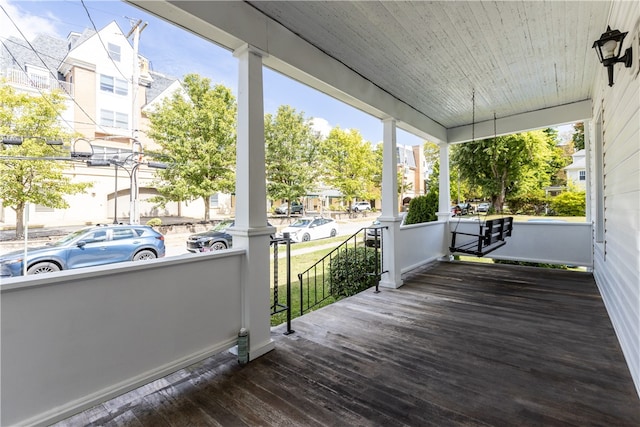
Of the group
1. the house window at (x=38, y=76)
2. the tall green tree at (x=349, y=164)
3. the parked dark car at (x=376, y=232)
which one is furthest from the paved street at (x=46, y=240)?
the tall green tree at (x=349, y=164)

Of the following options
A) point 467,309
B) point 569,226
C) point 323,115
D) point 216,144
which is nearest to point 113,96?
point 216,144

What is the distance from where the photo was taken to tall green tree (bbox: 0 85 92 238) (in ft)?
6.30

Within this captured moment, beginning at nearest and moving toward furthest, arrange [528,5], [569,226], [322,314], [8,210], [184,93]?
[8,210] < [528,5] < [322,314] < [184,93] < [569,226]

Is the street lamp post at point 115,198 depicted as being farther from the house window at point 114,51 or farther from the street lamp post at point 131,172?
the house window at point 114,51

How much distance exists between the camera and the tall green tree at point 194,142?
339 centimetres

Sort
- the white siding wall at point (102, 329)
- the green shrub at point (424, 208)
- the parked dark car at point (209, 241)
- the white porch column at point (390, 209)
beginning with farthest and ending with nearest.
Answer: the green shrub at point (424, 208) → the white porch column at point (390, 209) → the parked dark car at point (209, 241) → the white siding wall at point (102, 329)

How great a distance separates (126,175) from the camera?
2617mm

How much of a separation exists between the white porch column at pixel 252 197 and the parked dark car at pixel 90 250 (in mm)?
714

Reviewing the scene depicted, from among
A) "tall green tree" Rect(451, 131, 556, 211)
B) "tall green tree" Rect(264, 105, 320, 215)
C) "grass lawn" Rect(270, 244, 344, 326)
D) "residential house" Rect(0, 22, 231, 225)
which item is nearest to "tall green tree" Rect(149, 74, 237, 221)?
"residential house" Rect(0, 22, 231, 225)

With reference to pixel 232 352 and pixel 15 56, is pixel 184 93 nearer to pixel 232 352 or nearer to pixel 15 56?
pixel 15 56

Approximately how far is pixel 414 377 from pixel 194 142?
149 inches

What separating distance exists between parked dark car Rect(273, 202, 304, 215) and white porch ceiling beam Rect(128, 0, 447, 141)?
14.7ft

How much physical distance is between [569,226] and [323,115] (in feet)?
27.5

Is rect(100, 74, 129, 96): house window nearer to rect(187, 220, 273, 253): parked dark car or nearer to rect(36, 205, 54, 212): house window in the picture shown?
rect(36, 205, 54, 212): house window
